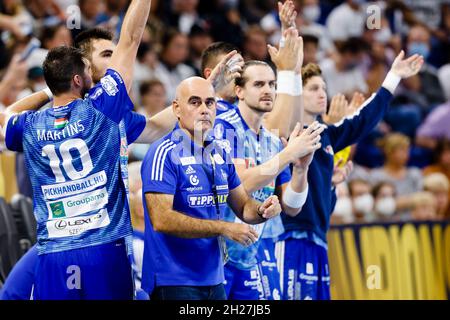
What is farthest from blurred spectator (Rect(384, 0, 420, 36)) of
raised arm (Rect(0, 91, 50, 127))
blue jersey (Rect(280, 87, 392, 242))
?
raised arm (Rect(0, 91, 50, 127))

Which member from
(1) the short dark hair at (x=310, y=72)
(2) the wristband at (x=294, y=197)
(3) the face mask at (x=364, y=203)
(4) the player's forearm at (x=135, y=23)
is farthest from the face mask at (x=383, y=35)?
(4) the player's forearm at (x=135, y=23)

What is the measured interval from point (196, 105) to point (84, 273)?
4.71 ft

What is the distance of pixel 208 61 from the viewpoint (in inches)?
353

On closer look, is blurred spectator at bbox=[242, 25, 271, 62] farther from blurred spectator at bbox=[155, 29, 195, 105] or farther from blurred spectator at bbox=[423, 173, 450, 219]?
blurred spectator at bbox=[423, 173, 450, 219]

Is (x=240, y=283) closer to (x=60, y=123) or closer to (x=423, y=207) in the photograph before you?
(x=60, y=123)

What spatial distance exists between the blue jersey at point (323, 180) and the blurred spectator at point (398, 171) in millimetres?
4814

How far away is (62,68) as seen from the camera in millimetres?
6941

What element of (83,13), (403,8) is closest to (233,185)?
(83,13)

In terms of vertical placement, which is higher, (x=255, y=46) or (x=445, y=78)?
(x=255, y=46)

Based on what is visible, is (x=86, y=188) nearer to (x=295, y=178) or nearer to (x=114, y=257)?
(x=114, y=257)

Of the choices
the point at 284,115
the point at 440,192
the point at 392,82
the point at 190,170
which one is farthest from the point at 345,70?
the point at 190,170

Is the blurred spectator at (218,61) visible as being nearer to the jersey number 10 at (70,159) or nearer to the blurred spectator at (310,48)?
the jersey number 10 at (70,159)

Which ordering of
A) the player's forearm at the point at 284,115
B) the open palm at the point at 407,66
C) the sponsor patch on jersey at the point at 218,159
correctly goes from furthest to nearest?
the open palm at the point at 407,66, the player's forearm at the point at 284,115, the sponsor patch on jersey at the point at 218,159

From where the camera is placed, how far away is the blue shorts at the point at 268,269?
28.7 ft
